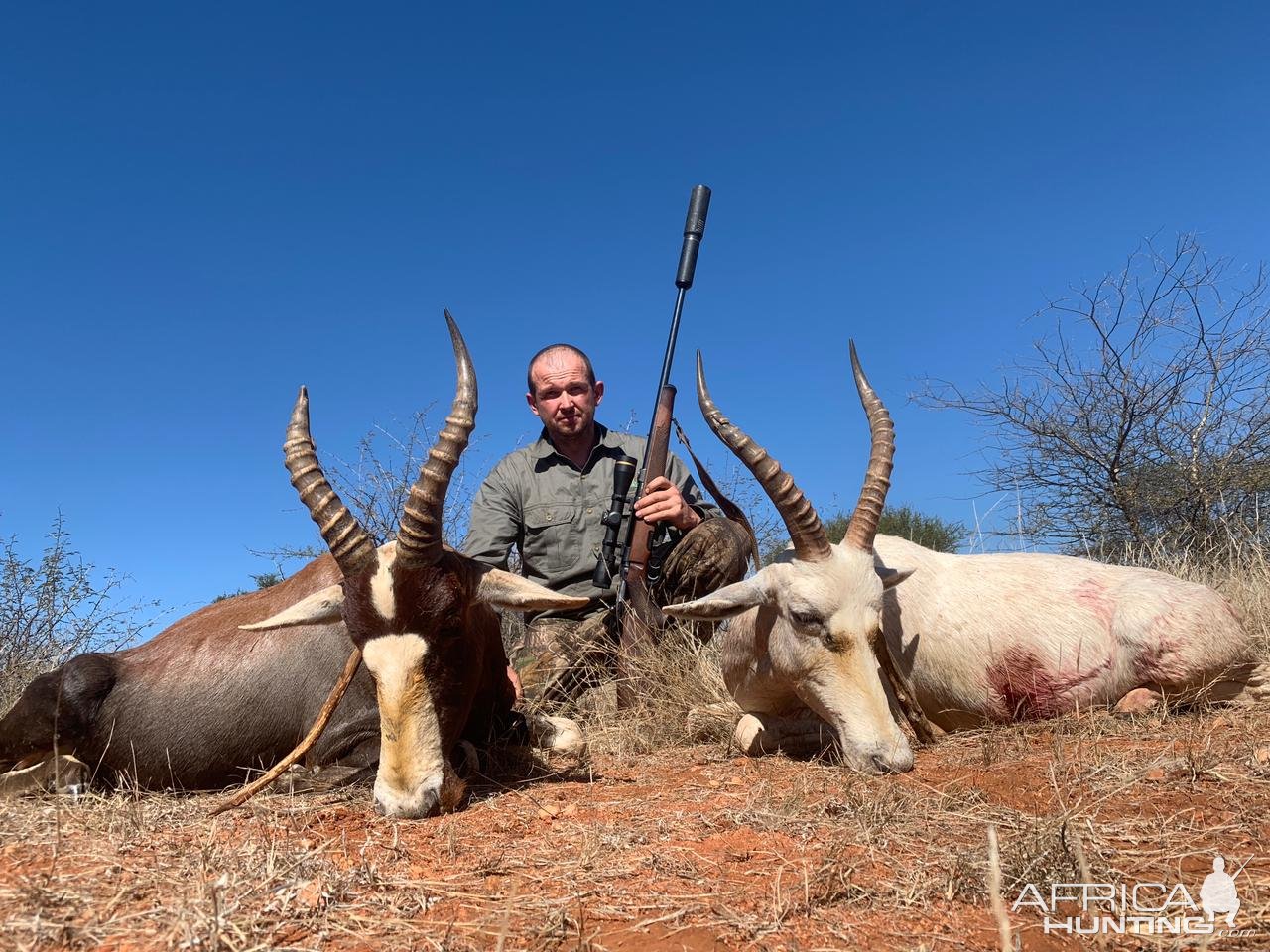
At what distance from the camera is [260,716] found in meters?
4.41

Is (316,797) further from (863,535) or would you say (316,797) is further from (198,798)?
(863,535)

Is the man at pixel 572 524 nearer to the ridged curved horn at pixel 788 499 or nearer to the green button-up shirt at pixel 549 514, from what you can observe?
the green button-up shirt at pixel 549 514

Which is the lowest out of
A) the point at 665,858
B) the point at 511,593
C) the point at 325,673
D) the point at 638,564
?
the point at 665,858

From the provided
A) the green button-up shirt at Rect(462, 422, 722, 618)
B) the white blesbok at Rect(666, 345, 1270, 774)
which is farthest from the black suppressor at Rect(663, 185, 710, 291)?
the white blesbok at Rect(666, 345, 1270, 774)

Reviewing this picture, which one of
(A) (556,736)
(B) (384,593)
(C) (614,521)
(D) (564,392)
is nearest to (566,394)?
(D) (564,392)

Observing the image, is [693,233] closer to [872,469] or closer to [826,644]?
[872,469]

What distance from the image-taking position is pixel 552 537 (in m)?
7.21

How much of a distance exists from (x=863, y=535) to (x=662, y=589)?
2.30m

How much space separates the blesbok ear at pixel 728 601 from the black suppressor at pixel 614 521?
1.84 meters

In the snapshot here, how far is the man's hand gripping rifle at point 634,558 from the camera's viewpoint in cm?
612

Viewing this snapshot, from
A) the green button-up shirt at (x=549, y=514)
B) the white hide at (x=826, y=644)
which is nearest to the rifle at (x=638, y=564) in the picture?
the green button-up shirt at (x=549, y=514)

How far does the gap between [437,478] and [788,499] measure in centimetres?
175

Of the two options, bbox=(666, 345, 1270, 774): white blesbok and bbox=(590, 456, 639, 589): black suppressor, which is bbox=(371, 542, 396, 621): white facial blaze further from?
bbox=(590, 456, 639, 589): black suppressor

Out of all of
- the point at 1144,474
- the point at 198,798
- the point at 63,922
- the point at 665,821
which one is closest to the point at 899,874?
the point at 665,821
